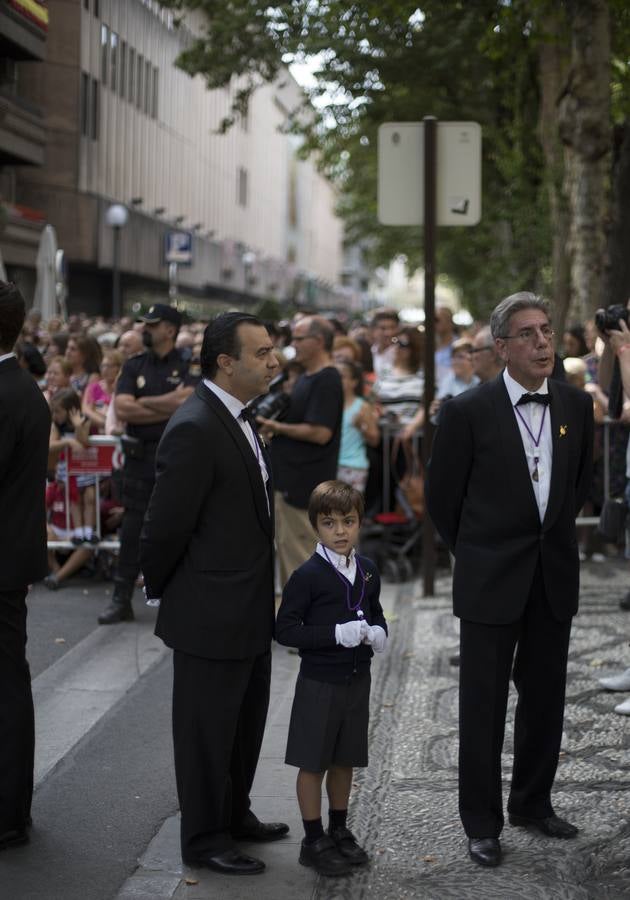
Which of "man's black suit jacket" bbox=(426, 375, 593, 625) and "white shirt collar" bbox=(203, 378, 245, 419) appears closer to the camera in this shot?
"white shirt collar" bbox=(203, 378, 245, 419)

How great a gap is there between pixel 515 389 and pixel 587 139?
40.4 feet

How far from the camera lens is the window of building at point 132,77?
30.4 m

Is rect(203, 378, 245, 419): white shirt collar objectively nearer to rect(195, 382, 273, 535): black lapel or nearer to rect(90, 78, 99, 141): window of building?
rect(195, 382, 273, 535): black lapel

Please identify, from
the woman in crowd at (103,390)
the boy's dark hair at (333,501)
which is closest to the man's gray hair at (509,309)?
the boy's dark hair at (333,501)

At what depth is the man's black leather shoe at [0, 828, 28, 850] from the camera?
5.10m

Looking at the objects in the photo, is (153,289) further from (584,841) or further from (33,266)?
(584,841)

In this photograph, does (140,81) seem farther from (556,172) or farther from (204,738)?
(204,738)

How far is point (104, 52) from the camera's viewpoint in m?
25.6

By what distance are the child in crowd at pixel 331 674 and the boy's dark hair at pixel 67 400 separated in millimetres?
5967

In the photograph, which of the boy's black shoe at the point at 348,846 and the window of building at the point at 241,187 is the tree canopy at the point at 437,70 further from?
the window of building at the point at 241,187

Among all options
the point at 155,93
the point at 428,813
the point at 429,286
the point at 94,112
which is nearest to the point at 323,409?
the point at 429,286

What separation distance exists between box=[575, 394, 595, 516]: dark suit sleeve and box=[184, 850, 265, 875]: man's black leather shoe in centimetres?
168

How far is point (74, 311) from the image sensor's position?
46469 millimetres

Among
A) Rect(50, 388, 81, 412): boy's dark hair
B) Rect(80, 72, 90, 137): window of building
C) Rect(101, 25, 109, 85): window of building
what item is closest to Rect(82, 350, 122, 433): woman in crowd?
Rect(50, 388, 81, 412): boy's dark hair
